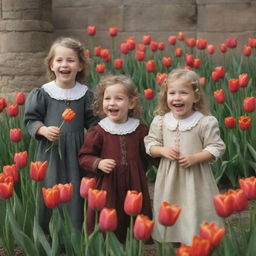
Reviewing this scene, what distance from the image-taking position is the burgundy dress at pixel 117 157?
8.50ft

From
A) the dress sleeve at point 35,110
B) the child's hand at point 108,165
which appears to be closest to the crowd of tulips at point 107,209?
the dress sleeve at point 35,110

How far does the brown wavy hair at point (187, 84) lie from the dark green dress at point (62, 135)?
16.7 inches

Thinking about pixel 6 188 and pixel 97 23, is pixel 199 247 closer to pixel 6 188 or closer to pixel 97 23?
pixel 6 188

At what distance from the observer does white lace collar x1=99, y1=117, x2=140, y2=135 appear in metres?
2.61

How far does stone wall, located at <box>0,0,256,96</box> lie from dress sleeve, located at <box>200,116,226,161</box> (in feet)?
11.2

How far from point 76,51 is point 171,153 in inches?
31.4

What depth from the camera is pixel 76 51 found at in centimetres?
288

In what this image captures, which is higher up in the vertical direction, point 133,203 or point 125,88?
point 125,88

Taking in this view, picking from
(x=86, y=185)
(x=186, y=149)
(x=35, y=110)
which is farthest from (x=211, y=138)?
(x=35, y=110)

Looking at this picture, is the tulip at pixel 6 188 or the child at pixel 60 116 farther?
the child at pixel 60 116

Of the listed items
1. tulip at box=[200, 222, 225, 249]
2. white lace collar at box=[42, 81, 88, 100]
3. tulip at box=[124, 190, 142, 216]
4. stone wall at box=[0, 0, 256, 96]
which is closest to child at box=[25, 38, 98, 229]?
white lace collar at box=[42, 81, 88, 100]

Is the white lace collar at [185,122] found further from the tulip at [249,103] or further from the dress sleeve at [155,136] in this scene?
the tulip at [249,103]

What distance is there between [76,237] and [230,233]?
23.0 inches

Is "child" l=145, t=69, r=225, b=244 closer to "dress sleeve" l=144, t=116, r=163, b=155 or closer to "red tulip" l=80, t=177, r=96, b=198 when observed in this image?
"dress sleeve" l=144, t=116, r=163, b=155
